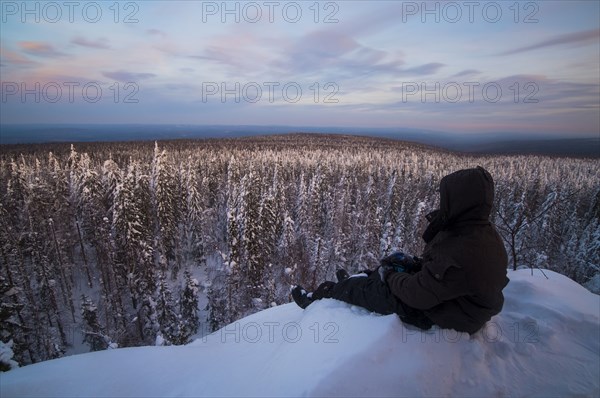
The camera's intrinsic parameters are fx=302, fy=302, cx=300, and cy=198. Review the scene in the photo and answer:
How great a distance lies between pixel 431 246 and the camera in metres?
3.71

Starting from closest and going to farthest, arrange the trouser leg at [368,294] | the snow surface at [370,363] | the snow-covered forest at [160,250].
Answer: the snow surface at [370,363]
the trouser leg at [368,294]
the snow-covered forest at [160,250]

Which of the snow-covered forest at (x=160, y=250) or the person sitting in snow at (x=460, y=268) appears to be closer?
the person sitting in snow at (x=460, y=268)

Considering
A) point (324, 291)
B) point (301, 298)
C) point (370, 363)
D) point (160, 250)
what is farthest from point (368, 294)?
point (160, 250)

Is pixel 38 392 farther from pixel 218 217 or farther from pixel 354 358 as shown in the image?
pixel 218 217

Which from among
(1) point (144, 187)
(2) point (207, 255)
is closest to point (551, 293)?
(1) point (144, 187)

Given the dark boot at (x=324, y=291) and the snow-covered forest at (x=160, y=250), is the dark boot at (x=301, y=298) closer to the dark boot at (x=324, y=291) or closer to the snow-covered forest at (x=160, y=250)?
the dark boot at (x=324, y=291)

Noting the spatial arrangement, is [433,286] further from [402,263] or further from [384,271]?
[402,263]

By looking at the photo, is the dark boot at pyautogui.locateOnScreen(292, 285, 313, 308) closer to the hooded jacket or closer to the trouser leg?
the trouser leg

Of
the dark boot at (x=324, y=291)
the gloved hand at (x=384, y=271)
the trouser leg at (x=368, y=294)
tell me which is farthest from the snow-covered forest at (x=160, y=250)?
the gloved hand at (x=384, y=271)

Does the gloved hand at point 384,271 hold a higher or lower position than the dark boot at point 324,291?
higher

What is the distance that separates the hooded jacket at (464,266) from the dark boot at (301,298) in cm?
202

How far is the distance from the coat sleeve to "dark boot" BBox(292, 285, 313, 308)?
1.91 m

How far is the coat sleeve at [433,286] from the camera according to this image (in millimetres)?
3199

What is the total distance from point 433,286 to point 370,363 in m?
1.05
